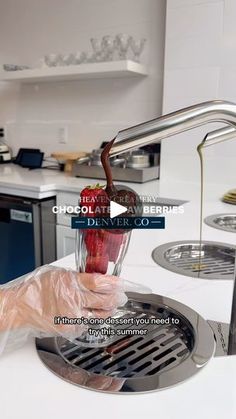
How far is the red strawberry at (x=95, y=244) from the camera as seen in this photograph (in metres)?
0.52

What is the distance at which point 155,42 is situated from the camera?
88.2 inches

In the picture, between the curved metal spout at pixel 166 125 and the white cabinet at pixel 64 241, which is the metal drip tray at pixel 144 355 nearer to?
the curved metal spout at pixel 166 125

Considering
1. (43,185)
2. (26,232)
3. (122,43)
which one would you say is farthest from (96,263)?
(122,43)

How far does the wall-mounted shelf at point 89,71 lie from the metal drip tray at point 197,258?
139 cm

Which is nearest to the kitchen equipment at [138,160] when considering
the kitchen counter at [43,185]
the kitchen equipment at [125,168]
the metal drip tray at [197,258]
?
the kitchen equipment at [125,168]

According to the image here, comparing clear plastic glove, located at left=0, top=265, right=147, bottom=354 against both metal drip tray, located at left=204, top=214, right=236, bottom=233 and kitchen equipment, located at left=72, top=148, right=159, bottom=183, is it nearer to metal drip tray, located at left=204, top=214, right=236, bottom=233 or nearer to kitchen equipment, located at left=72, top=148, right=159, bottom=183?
metal drip tray, located at left=204, top=214, right=236, bottom=233

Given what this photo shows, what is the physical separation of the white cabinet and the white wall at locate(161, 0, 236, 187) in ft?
2.44

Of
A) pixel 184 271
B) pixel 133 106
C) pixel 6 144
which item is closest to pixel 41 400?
pixel 184 271

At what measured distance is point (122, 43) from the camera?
2.21 m

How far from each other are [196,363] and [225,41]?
5.95 ft

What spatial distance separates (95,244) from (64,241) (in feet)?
4.86

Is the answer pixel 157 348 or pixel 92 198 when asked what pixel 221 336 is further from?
pixel 92 198

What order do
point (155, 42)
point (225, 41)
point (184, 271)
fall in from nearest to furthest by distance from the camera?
point (184, 271), point (225, 41), point (155, 42)

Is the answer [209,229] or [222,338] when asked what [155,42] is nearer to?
[209,229]
